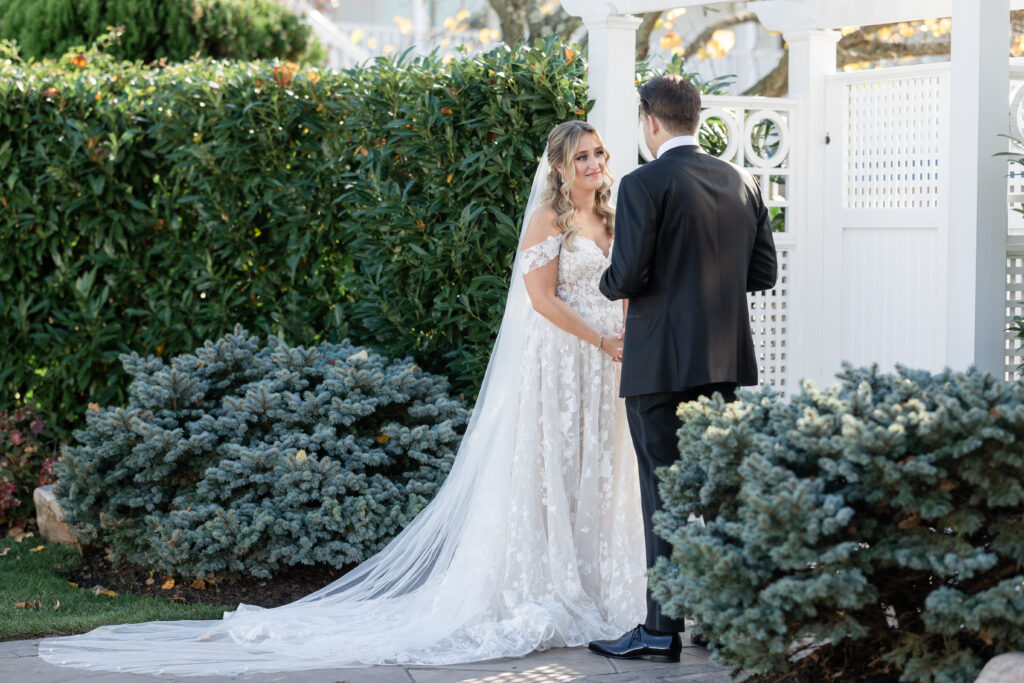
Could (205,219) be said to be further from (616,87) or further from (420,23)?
(420,23)

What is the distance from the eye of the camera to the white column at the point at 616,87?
5109 mm

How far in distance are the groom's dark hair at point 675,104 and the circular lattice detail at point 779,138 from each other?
1.82 m

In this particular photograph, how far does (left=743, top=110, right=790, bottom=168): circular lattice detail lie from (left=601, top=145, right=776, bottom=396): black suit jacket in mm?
1773

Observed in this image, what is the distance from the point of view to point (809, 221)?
5.84m

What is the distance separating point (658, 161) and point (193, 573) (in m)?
2.73

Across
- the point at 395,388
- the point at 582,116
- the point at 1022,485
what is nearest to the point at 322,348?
the point at 395,388

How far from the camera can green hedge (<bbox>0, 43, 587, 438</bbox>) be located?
6.07 metres

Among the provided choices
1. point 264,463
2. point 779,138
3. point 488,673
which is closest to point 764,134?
point 779,138

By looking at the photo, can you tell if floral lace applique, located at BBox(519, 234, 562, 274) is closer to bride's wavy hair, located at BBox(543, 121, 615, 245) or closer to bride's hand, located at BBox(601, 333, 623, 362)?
bride's wavy hair, located at BBox(543, 121, 615, 245)

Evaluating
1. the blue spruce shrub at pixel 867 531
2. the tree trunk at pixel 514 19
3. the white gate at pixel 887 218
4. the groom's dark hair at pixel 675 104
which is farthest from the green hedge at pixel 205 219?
the tree trunk at pixel 514 19

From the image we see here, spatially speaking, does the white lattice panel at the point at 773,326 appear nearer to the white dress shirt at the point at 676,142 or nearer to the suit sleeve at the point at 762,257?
the suit sleeve at the point at 762,257

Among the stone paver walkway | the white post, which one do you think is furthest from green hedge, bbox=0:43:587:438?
the white post

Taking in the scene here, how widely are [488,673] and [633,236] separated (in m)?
1.57

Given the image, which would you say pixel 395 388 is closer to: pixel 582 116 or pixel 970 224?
pixel 582 116
